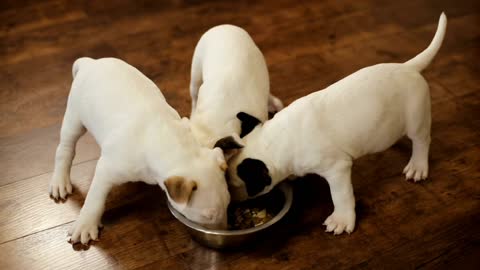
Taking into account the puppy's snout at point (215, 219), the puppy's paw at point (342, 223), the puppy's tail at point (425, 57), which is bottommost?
the puppy's paw at point (342, 223)

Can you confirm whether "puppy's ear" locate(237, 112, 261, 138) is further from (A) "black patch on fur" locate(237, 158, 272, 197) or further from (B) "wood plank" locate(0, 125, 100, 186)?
(B) "wood plank" locate(0, 125, 100, 186)

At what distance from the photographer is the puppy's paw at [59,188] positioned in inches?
85.0

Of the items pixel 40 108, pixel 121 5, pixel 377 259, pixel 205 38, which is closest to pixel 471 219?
pixel 377 259

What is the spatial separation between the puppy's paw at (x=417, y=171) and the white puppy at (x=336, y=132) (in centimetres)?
23

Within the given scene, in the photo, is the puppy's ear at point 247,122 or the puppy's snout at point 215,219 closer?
the puppy's snout at point 215,219

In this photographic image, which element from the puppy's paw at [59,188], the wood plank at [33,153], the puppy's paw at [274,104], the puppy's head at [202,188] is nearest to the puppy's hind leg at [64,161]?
the puppy's paw at [59,188]

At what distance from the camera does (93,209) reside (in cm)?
194

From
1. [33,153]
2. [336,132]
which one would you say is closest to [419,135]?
[336,132]

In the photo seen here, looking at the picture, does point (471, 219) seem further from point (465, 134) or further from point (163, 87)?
point (163, 87)

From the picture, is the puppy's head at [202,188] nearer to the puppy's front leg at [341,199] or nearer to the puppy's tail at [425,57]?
the puppy's front leg at [341,199]

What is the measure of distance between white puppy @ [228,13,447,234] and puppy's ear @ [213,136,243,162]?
3 cm

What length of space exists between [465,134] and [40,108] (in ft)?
6.26

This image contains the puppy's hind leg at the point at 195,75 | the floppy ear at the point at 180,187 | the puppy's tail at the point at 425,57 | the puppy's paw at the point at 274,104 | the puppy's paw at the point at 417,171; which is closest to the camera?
the floppy ear at the point at 180,187

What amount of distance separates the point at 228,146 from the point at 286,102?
87 cm
